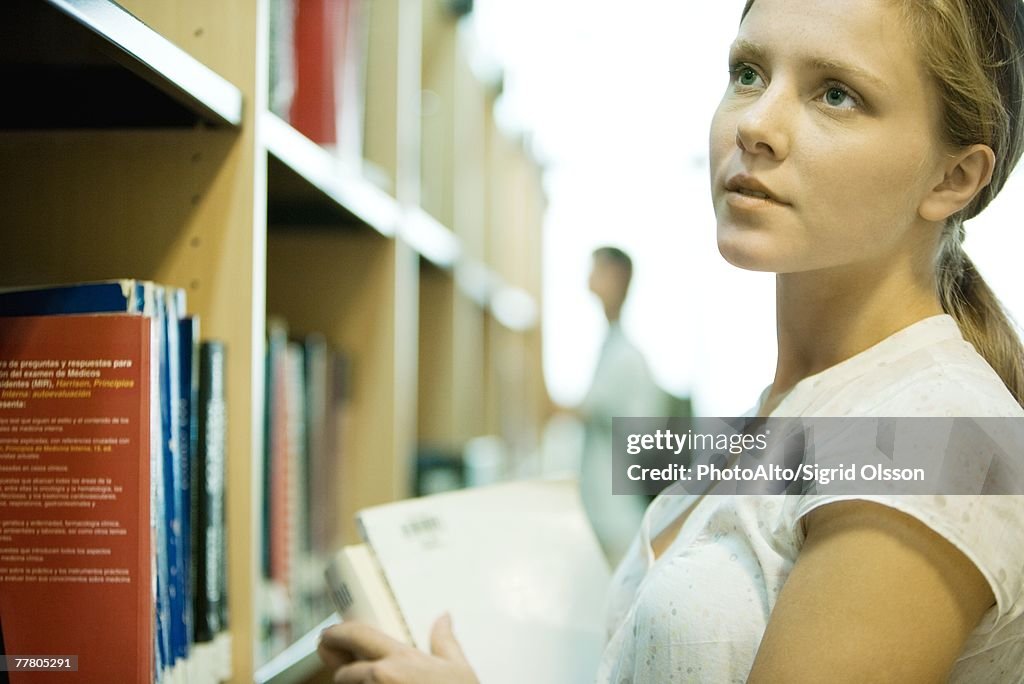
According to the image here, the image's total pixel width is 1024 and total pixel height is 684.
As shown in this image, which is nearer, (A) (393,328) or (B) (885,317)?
(B) (885,317)

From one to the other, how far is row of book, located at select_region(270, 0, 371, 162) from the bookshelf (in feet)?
0.25

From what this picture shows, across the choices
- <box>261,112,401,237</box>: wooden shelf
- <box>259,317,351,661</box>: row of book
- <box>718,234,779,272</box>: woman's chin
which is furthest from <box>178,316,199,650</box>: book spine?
<box>718,234,779,272</box>: woman's chin

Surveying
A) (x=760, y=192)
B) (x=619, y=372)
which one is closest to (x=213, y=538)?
→ (x=760, y=192)

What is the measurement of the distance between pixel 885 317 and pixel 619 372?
2470 mm

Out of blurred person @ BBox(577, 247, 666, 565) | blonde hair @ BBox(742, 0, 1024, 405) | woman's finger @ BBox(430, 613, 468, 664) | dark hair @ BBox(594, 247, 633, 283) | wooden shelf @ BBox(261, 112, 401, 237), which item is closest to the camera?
blonde hair @ BBox(742, 0, 1024, 405)

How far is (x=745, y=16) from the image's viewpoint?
72 centimetres

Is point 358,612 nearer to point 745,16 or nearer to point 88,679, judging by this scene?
point 88,679

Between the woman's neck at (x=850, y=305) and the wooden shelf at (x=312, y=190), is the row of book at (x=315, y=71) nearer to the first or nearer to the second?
the wooden shelf at (x=312, y=190)

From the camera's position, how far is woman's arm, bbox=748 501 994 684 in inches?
20.5

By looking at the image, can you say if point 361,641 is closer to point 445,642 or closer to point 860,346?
point 445,642

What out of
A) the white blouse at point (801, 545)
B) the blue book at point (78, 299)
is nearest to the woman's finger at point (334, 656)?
the white blouse at point (801, 545)

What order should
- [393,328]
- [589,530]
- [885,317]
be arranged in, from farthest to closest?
[393,328], [589,530], [885,317]

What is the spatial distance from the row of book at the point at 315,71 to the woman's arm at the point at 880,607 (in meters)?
0.81

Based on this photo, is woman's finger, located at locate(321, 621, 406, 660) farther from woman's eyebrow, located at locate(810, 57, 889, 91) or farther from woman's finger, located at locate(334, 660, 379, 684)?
woman's eyebrow, located at locate(810, 57, 889, 91)
